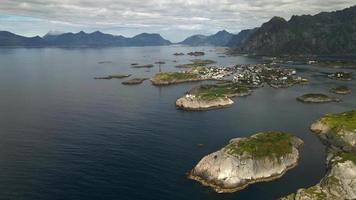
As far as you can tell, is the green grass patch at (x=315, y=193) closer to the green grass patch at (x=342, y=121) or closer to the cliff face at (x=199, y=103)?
the green grass patch at (x=342, y=121)

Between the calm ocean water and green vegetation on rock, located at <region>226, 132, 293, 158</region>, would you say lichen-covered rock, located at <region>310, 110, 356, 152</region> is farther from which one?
green vegetation on rock, located at <region>226, 132, 293, 158</region>

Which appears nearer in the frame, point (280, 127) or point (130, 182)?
point (130, 182)

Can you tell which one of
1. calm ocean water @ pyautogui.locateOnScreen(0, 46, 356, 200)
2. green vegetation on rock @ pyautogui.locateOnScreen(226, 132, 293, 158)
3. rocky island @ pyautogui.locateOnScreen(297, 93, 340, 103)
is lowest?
calm ocean water @ pyautogui.locateOnScreen(0, 46, 356, 200)

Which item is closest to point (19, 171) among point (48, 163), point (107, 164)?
point (48, 163)

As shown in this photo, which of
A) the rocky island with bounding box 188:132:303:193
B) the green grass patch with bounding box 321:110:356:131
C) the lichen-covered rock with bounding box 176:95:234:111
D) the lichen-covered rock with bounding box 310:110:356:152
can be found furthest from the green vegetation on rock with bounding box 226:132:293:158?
the lichen-covered rock with bounding box 176:95:234:111

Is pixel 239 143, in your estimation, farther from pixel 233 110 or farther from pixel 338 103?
pixel 338 103

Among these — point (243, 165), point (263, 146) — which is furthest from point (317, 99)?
point (243, 165)

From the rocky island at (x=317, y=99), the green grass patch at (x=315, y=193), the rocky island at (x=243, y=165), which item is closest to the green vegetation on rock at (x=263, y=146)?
the rocky island at (x=243, y=165)
